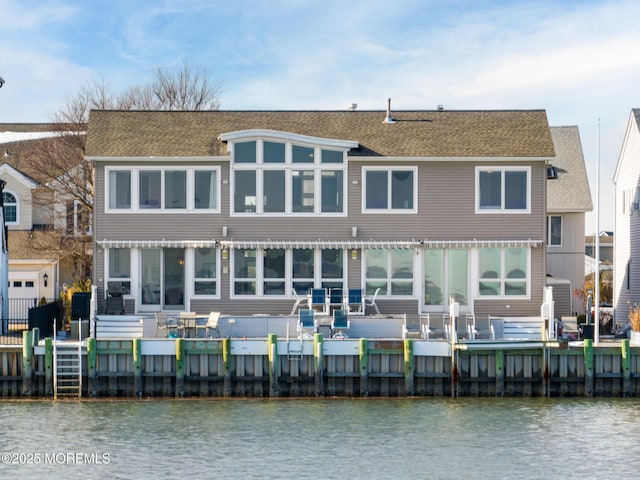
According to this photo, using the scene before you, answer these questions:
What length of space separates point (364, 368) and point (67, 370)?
8019 mm

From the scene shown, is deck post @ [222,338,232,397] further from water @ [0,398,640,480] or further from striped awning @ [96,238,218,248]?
striped awning @ [96,238,218,248]

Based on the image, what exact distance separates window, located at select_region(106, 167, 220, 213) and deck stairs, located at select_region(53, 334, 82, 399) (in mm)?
7165

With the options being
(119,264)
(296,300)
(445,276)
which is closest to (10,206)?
(119,264)

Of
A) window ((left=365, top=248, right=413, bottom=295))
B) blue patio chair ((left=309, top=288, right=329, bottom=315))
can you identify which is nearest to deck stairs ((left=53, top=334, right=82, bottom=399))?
blue patio chair ((left=309, top=288, right=329, bottom=315))

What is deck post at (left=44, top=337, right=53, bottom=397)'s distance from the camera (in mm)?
31531

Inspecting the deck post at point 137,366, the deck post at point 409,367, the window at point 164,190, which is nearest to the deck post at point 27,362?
the deck post at point 137,366

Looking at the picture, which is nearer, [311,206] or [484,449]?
[484,449]

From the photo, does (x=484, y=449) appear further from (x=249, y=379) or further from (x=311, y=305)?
(x=311, y=305)

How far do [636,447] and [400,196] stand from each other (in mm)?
13393

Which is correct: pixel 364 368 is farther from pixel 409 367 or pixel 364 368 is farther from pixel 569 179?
pixel 569 179

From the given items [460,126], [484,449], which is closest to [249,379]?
[484,449]

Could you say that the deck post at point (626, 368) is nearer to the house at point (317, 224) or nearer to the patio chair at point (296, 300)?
the house at point (317, 224)

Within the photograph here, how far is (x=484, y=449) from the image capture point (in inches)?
1048

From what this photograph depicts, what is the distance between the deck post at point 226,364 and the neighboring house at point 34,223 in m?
16.7
